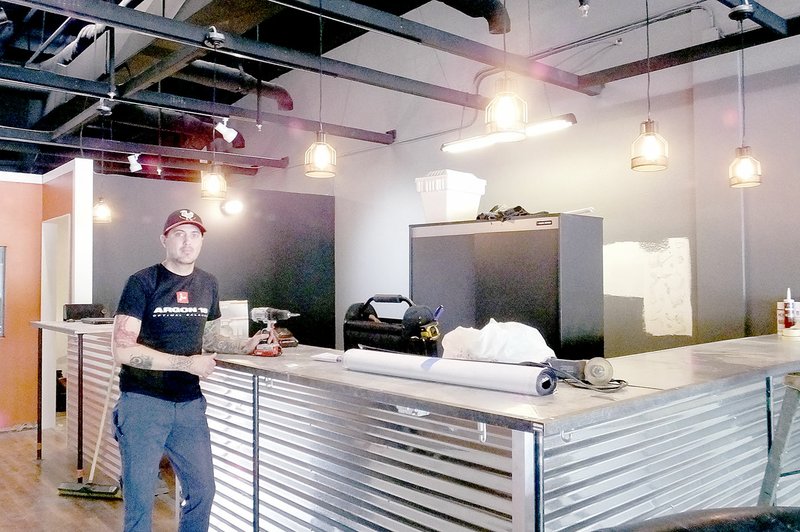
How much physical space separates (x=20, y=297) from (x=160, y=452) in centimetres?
510

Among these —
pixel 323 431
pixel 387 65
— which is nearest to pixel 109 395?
pixel 323 431

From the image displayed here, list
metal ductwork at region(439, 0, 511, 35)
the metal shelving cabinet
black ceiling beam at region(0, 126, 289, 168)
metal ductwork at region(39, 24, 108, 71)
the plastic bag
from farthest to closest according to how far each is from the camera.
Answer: black ceiling beam at region(0, 126, 289, 168)
metal ductwork at region(39, 24, 108, 71)
metal ductwork at region(439, 0, 511, 35)
the metal shelving cabinet
the plastic bag

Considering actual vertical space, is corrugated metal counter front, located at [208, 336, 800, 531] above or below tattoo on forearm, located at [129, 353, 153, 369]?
below

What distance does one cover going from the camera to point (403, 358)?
6.75 feet

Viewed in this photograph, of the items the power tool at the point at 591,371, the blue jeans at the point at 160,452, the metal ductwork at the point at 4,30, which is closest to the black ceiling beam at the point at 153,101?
the metal ductwork at the point at 4,30

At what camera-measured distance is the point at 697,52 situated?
13.6 feet

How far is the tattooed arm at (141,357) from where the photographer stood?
2.43 meters

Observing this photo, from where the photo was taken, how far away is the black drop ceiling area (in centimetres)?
377

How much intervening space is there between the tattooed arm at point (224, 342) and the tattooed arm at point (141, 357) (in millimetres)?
326

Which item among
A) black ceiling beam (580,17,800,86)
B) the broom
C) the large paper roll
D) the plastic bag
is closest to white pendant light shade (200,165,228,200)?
the broom

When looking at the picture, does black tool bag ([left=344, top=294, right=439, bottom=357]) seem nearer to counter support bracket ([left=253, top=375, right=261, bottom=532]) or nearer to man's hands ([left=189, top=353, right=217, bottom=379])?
counter support bracket ([left=253, top=375, right=261, bottom=532])

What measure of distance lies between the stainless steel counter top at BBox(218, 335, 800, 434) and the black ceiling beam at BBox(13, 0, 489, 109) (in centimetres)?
222

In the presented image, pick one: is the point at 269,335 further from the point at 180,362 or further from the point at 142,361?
the point at 142,361

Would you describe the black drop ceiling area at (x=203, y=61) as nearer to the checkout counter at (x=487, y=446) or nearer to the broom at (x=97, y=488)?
the checkout counter at (x=487, y=446)
